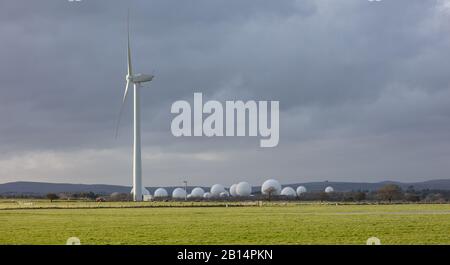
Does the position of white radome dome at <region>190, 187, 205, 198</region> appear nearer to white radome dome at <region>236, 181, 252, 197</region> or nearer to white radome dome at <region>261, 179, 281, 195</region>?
white radome dome at <region>236, 181, 252, 197</region>

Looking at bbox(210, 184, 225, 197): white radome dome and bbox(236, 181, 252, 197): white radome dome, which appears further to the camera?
bbox(210, 184, 225, 197): white radome dome

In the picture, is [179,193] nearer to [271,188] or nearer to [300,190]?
[271,188]

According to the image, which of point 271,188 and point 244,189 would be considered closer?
point 271,188

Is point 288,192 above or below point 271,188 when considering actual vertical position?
below

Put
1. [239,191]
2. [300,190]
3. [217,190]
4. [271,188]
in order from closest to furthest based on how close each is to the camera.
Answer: [271,188]
[239,191]
[300,190]
[217,190]

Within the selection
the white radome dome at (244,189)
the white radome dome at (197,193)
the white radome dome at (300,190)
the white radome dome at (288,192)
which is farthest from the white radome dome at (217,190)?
the white radome dome at (300,190)

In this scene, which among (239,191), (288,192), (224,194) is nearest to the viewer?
(239,191)

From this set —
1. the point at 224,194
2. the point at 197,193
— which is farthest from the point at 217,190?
the point at 197,193

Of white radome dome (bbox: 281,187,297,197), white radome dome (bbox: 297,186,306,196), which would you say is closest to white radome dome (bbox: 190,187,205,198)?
white radome dome (bbox: 281,187,297,197)

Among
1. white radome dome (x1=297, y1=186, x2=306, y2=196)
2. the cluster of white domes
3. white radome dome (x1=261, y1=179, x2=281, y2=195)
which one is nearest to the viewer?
white radome dome (x1=261, y1=179, x2=281, y2=195)

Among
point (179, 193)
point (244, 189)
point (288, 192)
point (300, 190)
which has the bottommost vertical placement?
point (179, 193)

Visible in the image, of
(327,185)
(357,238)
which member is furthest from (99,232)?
(327,185)
